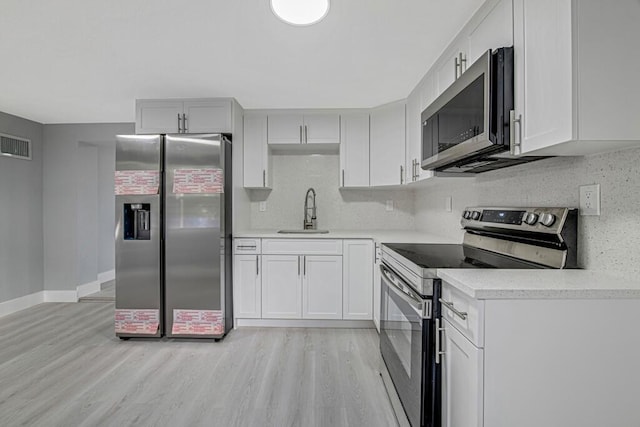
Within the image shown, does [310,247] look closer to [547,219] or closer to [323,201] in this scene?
[323,201]

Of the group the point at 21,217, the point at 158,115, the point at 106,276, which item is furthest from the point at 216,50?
the point at 106,276

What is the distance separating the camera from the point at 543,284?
3.96 feet

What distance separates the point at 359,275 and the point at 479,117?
2.06 metres

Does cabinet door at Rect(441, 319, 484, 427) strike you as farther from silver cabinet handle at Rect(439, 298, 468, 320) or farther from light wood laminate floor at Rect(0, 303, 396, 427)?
light wood laminate floor at Rect(0, 303, 396, 427)

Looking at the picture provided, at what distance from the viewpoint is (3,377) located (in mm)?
2406

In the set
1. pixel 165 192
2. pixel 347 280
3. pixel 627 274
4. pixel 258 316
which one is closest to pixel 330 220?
pixel 347 280

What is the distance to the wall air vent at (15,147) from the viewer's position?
3.74 metres

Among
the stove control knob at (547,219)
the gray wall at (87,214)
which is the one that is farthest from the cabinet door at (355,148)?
the gray wall at (87,214)

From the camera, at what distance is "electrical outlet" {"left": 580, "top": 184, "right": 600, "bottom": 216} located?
4.64ft

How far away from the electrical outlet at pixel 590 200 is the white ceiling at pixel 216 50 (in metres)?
1.04

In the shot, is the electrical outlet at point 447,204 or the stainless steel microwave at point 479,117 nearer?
the stainless steel microwave at point 479,117

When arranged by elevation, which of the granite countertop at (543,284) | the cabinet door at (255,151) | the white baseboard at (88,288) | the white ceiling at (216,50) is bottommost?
the white baseboard at (88,288)

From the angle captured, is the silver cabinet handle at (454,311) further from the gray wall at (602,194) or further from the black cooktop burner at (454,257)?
the gray wall at (602,194)

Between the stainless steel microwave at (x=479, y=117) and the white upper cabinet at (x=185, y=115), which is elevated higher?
the white upper cabinet at (x=185, y=115)
